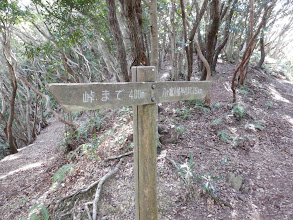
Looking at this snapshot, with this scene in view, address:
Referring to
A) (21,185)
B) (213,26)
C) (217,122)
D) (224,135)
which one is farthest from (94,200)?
(213,26)

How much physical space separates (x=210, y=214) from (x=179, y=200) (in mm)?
520

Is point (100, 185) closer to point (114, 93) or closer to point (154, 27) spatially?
point (114, 93)

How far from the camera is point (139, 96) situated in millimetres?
1727

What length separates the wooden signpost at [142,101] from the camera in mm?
1425

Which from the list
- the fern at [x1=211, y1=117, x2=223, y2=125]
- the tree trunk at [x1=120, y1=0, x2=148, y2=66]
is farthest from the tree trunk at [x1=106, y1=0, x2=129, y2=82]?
the fern at [x1=211, y1=117, x2=223, y2=125]

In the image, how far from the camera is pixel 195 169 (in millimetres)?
3664

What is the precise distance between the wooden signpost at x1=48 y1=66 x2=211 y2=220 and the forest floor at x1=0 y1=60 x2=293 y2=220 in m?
1.28

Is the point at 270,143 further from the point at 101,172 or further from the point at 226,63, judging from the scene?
the point at 226,63

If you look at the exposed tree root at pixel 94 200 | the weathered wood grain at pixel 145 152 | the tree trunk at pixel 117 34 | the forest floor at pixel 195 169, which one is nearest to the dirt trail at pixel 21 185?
the forest floor at pixel 195 169

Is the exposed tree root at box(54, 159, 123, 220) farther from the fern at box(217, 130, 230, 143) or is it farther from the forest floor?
the fern at box(217, 130, 230, 143)

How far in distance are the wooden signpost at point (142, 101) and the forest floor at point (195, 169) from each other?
1277 millimetres

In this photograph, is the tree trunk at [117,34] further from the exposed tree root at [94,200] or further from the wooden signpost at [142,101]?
the wooden signpost at [142,101]

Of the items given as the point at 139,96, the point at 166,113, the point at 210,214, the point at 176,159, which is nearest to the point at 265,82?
the point at 166,113

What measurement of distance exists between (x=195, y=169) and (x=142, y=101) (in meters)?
2.53
